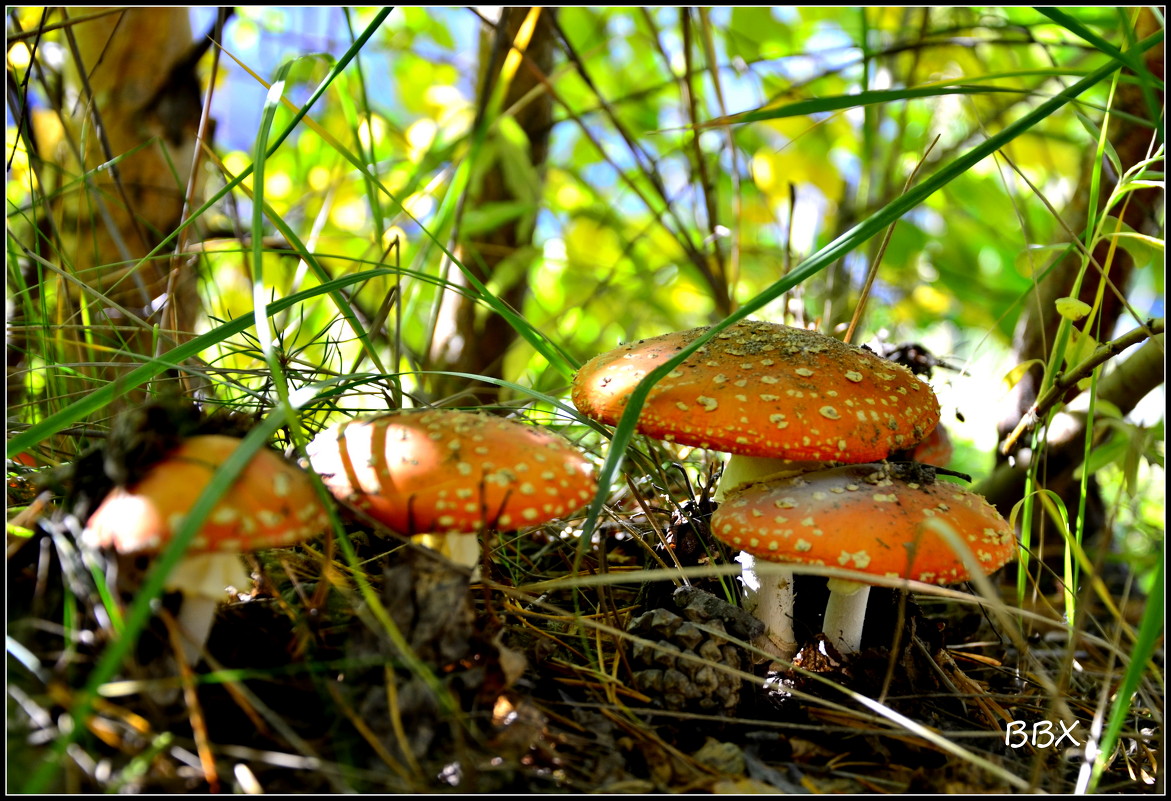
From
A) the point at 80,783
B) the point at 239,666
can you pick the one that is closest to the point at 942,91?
the point at 239,666

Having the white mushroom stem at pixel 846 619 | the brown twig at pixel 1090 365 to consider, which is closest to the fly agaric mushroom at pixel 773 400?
the white mushroom stem at pixel 846 619

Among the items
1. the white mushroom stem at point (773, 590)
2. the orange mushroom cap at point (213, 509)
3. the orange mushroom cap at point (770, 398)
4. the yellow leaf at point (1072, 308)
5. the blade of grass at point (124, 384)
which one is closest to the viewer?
the orange mushroom cap at point (213, 509)

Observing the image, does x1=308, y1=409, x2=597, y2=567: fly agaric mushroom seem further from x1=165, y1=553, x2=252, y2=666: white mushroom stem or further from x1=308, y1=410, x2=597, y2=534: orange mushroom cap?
x1=165, y1=553, x2=252, y2=666: white mushroom stem

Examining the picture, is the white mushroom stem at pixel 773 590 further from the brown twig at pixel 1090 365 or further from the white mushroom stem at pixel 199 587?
the white mushroom stem at pixel 199 587

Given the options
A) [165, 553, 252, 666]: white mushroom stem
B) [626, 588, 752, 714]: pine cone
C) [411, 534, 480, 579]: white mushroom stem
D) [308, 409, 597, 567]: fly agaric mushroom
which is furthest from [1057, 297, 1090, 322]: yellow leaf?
[165, 553, 252, 666]: white mushroom stem

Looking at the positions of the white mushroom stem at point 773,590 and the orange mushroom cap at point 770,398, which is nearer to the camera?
the orange mushroom cap at point 770,398

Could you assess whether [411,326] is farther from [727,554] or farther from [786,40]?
[727,554]
